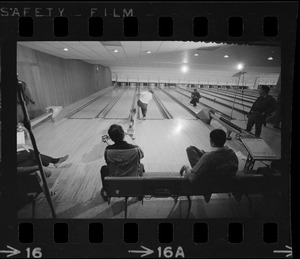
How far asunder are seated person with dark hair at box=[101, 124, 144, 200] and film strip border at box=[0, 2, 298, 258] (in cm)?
43

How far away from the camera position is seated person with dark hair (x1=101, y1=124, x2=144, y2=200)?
7.61ft

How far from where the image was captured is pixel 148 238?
2.21 meters

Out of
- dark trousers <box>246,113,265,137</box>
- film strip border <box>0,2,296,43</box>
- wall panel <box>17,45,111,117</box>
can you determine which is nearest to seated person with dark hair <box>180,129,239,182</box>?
film strip border <box>0,2,296,43</box>

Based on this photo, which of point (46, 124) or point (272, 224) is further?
point (46, 124)

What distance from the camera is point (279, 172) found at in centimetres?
230

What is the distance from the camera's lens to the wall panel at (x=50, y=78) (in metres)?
4.80

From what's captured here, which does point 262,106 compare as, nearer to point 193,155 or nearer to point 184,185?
point 193,155

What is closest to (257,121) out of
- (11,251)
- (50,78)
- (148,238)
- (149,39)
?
(149,39)

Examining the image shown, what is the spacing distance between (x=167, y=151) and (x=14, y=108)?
229cm

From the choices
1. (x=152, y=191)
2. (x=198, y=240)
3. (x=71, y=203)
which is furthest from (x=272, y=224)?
(x=71, y=203)

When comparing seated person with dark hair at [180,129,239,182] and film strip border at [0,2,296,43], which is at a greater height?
film strip border at [0,2,296,43]

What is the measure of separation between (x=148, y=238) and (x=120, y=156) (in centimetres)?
73

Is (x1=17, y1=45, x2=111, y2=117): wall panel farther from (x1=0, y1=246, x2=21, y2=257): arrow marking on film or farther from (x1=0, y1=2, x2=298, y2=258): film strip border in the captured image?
(x1=0, y1=246, x2=21, y2=257): arrow marking on film

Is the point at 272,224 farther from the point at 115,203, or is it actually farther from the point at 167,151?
the point at 167,151
